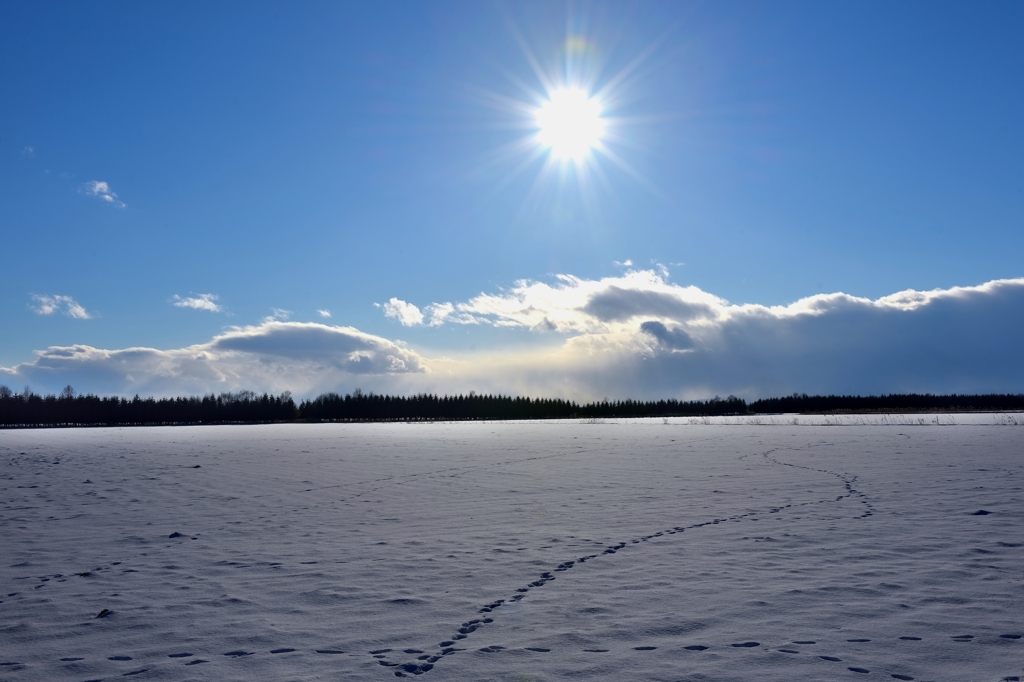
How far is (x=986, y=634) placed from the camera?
5852 mm

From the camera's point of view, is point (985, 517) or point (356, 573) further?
point (985, 517)

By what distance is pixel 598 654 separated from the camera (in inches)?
220

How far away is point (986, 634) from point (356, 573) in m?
7.10

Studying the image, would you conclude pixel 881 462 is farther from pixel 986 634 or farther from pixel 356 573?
pixel 356 573

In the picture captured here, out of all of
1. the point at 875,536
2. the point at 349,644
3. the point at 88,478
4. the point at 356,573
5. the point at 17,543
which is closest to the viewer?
the point at 349,644

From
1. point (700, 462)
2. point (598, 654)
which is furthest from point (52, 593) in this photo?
point (700, 462)

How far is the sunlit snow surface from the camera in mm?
5500

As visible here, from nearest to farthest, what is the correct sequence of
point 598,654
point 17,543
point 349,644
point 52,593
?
point 598,654 < point 349,644 < point 52,593 < point 17,543

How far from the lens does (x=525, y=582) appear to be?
7.93m

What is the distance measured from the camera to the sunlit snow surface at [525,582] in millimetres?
5500

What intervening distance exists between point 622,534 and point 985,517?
6.79 metres

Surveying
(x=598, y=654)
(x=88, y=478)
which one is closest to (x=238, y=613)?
(x=598, y=654)

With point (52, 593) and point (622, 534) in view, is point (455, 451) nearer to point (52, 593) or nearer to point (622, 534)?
point (622, 534)

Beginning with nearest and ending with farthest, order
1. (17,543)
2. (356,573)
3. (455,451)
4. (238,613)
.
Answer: (238,613), (356,573), (17,543), (455,451)
